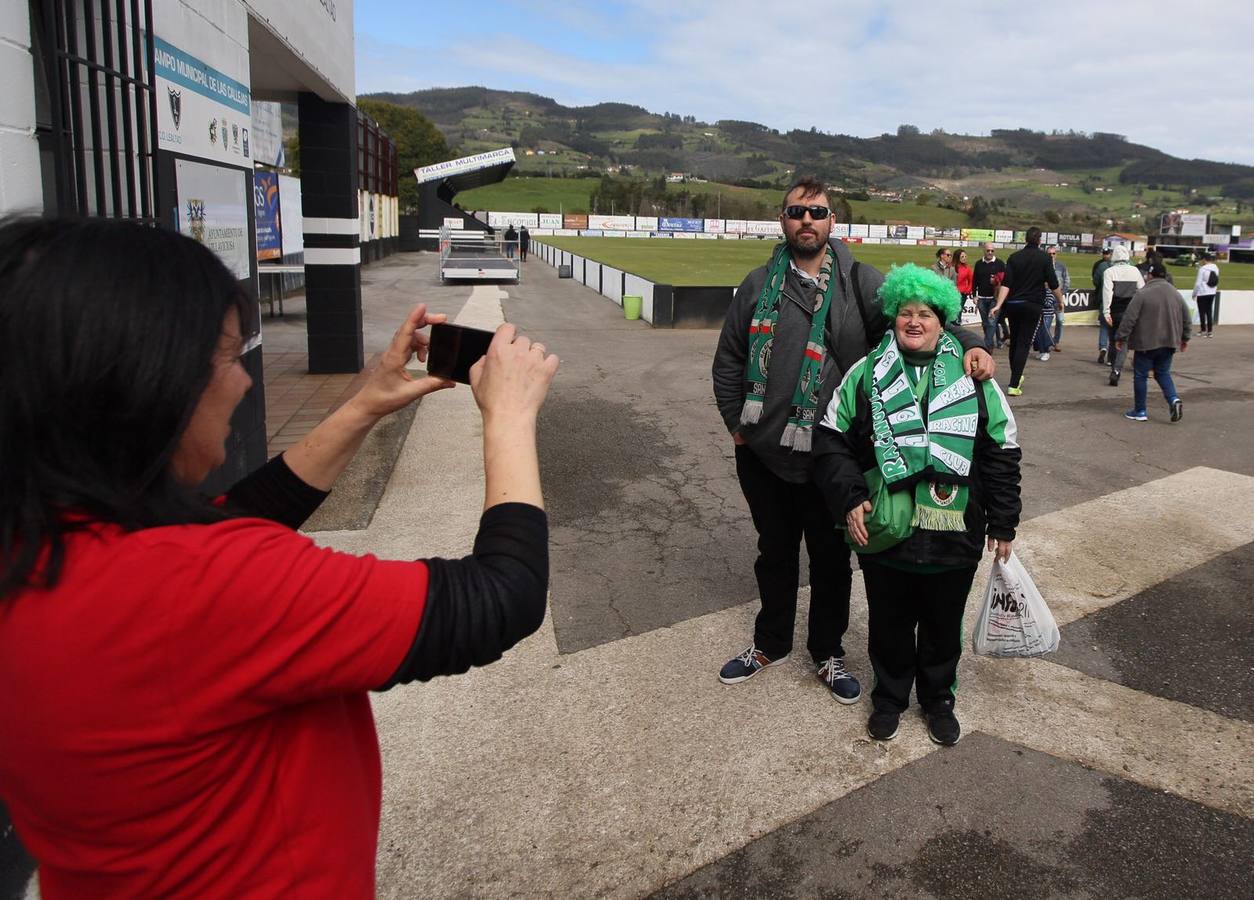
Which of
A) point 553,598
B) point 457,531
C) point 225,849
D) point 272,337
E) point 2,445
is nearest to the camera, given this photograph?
point 2,445

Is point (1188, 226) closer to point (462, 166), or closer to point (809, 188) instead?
point (462, 166)

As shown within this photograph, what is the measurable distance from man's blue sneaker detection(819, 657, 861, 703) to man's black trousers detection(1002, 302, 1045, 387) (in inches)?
335

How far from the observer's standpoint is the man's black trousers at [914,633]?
3461 millimetres

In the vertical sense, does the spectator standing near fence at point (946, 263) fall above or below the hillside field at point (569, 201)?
below

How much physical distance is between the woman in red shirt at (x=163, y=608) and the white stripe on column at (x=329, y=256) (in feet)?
35.1

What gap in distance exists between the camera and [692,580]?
17.1 feet

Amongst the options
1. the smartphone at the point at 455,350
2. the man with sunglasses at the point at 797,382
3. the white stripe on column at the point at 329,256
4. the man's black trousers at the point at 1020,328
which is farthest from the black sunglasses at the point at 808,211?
the white stripe on column at the point at 329,256

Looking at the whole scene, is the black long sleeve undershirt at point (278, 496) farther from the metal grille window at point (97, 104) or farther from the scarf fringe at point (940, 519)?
the scarf fringe at point (940, 519)

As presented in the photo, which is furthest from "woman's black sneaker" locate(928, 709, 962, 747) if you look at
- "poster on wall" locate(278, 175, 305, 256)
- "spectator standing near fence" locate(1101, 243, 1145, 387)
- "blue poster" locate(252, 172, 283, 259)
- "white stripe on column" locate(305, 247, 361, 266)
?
"poster on wall" locate(278, 175, 305, 256)

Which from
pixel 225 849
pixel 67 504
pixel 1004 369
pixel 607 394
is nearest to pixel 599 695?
pixel 225 849

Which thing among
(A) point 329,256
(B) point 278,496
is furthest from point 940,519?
(A) point 329,256

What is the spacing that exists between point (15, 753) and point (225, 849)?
0.92 feet

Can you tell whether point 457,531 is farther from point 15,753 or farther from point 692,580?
point 15,753

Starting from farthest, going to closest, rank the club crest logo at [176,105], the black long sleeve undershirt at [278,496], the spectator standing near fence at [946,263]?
the spectator standing near fence at [946,263]
the club crest logo at [176,105]
the black long sleeve undershirt at [278,496]
